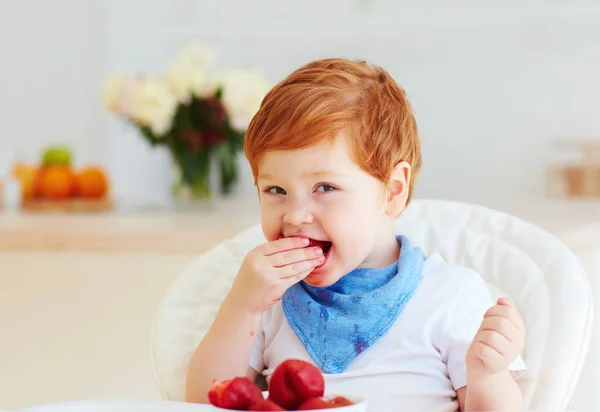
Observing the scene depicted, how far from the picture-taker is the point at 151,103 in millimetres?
2416

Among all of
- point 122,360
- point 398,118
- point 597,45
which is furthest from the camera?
point 597,45

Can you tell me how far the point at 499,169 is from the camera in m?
3.56

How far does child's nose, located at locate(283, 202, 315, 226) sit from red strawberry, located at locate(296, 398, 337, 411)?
14.2 inches

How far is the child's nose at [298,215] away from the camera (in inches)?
42.2

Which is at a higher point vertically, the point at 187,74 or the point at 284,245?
the point at 187,74

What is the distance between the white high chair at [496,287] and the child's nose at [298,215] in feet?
1.00

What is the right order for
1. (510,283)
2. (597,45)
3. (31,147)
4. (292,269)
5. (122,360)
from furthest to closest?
(31,147)
(597,45)
(122,360)
(510,283)
(292,269)

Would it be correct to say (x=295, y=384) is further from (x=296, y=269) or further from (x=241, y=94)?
(x=241, y=94)

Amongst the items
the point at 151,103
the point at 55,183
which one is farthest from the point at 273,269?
the point at 55,183

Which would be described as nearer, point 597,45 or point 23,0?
point 597,45

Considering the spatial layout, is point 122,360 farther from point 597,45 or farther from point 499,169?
point 597,45

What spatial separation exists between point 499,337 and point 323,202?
0.28 m

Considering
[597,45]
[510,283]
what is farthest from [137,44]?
[510,283]

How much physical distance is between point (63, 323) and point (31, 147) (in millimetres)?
2358
